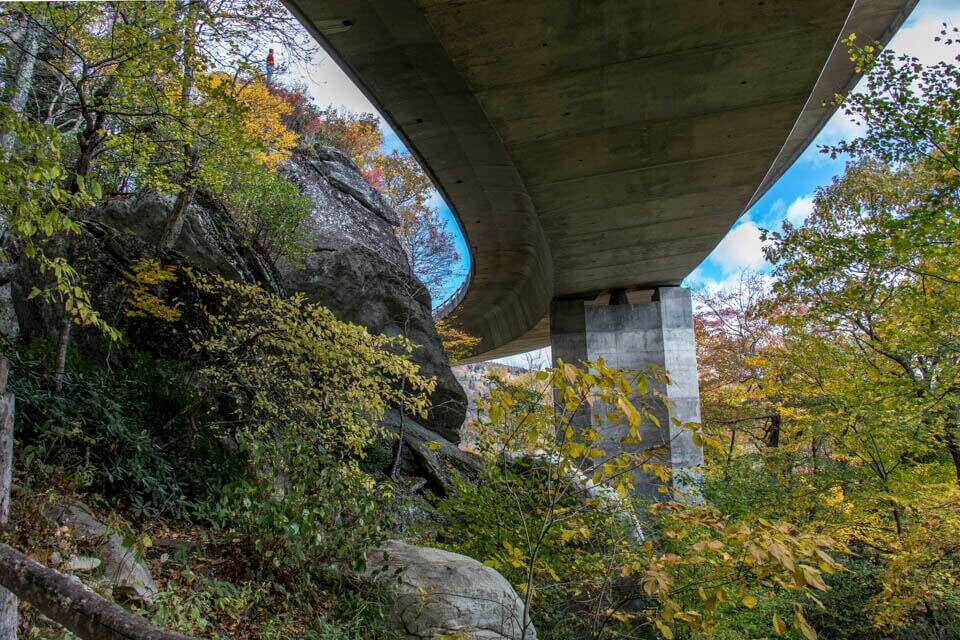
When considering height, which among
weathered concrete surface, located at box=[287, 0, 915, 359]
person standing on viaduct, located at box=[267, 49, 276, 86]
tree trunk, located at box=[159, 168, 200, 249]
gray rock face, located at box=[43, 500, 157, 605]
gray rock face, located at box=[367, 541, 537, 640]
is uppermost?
person standing on viaduct, located at box=[267, 49, 276, 86]

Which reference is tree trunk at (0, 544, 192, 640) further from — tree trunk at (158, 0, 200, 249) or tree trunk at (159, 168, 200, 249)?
tree trunk at (159, 168, 200, 249)

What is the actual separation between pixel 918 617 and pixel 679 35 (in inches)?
311

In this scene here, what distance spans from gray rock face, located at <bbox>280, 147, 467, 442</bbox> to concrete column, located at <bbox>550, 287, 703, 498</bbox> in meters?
3.47

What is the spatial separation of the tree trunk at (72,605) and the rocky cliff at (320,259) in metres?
5.64

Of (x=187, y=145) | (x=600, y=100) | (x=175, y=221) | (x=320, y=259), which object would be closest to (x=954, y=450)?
(x=600, y=100)

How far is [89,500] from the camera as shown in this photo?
4.93 meters

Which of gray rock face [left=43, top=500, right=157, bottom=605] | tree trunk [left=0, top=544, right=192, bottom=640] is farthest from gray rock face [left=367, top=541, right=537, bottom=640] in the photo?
tree trunk [left=0, top=544, right=192, bottom=640]

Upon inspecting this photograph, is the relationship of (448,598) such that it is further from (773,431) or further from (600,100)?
(773,431)

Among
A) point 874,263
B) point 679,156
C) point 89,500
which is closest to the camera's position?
point 89,500

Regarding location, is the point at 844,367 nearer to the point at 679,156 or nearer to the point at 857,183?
the point at 679,156

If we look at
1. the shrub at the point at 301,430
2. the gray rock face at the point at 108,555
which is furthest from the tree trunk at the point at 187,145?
the gray rock face at the point at 108,555

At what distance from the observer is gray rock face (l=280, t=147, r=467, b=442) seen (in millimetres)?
13453

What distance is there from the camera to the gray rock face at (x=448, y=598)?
4.27 m

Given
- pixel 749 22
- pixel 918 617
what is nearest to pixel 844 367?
pixel 918 617
